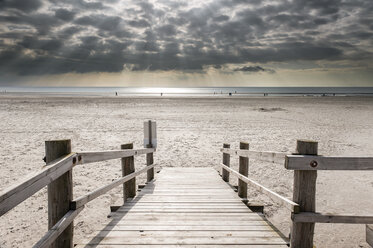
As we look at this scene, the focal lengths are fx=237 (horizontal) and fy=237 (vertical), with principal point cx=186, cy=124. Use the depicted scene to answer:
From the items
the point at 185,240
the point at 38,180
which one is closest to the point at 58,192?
the point at 38,180

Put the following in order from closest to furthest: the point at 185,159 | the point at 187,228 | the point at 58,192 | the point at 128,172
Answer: the point at 58,192, the point at 187,228, the point at 128,172, the point at 185,159

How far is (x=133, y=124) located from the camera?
18547 millimetres

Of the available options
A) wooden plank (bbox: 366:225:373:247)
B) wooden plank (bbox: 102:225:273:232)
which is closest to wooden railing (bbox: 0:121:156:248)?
wooden plank (bbox: 102:225:273:232)

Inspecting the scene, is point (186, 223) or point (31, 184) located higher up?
point (31, 184)

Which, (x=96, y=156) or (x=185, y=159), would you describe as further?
(x=185, y=159)

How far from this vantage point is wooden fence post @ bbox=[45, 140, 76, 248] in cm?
239

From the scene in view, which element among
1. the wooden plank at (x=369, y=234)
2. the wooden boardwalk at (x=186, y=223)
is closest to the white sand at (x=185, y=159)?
the wooden boardwalk at (x=186, y=223)

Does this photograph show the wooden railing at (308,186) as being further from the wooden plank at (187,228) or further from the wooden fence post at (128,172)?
the wooden fence post at (128,172)

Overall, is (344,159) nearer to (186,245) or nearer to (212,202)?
(186,245)

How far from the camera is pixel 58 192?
2.41 metres

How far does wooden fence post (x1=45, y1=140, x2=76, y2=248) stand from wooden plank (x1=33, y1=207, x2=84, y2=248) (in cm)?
8

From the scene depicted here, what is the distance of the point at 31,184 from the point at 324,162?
2827 millimetres

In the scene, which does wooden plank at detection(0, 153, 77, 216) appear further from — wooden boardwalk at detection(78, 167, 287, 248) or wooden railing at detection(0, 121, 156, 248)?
wooden boardwalk at detection(78, 167, 287, 248)

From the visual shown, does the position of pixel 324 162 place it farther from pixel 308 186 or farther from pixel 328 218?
pixel 328 218
